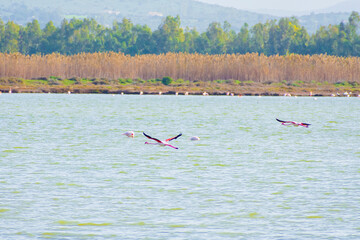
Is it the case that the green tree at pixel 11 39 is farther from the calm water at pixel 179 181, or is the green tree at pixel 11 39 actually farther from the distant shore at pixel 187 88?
the calm water at pixel 179 181

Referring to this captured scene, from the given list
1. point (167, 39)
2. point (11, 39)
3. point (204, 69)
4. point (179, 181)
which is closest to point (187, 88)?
point (204, 69)

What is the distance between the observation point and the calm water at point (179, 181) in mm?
13250

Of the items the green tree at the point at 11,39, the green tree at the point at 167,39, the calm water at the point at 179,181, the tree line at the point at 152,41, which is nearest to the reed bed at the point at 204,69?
the calm water at the point at 179,181

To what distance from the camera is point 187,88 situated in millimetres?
69250

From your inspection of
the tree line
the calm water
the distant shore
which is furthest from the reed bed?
the tree line

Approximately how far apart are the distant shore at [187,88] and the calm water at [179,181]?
29460 mm

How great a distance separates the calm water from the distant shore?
2946 cm

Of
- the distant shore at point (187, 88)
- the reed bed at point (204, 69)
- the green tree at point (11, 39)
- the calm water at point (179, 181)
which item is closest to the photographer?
the calm water at point (179, 181)

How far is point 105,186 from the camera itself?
17219mm

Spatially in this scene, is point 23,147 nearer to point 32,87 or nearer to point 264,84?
point 32,87

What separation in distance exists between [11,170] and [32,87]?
48.8m

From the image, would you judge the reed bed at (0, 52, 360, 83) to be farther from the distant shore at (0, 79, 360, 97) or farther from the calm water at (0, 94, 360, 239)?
the calm water at (0, 94, 360, 239)

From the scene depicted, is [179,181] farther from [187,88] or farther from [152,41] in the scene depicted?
[152,41]

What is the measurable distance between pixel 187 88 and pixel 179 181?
51400mm
